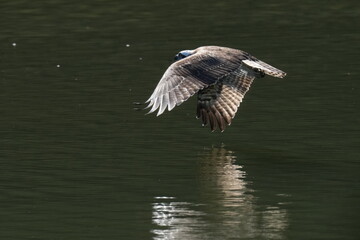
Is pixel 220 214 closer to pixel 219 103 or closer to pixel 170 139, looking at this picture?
pixel 219 103

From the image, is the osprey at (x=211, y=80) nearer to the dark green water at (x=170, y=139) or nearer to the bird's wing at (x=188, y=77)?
the bird's wing at (x=188, y=77)

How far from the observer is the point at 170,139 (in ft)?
61.5

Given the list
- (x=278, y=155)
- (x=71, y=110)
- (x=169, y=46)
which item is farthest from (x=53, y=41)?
(x=278, y=155)

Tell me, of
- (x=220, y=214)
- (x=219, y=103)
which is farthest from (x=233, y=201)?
(x=219, y=103)

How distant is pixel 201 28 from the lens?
1288 inches

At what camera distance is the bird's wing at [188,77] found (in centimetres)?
1494

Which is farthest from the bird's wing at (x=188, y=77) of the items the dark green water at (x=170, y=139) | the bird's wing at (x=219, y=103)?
the dark green water at (x=170, y=139)

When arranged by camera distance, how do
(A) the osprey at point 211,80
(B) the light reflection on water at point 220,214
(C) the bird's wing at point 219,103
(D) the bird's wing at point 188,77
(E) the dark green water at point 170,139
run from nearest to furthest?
1. (B) the light reflection on water at point 220,214
2. (E) the dark green water at point 170,139
3. (D) the bird's wing at point 188,77
4. (A) the osprey at point 211,80
5. (C) the bird's wing at point 219,103

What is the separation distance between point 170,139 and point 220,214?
→ 5.19 meters

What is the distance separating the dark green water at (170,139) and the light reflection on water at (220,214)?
2 cm

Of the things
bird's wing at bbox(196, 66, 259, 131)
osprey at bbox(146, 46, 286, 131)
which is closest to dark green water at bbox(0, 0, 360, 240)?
bird's wing at bbox(196, 66, 259, 131)

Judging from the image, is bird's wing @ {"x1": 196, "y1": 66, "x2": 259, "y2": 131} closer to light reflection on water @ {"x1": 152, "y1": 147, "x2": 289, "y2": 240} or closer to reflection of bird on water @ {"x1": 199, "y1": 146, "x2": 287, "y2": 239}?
reflection of bird on water @ {"x1": 199, "y1": 146, "x2": 287, "y2": 239}

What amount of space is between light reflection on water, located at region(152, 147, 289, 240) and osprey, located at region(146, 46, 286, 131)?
1.18 m

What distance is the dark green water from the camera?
13.5 m
